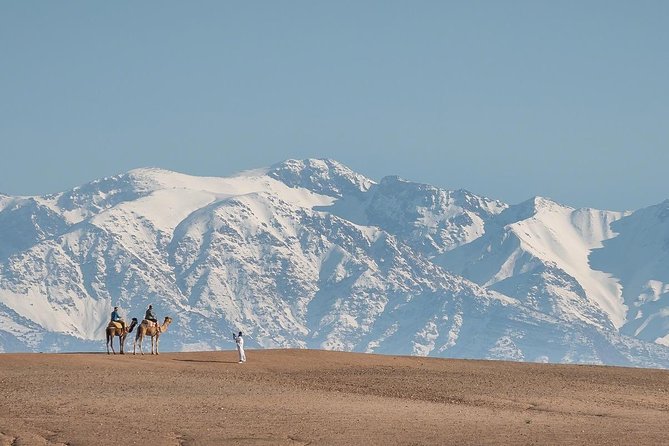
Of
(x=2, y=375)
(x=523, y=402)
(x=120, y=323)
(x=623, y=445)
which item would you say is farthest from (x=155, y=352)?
(x=623, y=445)

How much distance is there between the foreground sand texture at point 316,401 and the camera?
48312 mm

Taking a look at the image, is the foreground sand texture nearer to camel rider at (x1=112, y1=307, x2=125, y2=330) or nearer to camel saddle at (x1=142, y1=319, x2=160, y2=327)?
camel saddle at (x1=142, y1=319, x2=160, y2=327)

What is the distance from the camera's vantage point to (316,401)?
56.0m

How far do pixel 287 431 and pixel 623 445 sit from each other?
9882 millimetres

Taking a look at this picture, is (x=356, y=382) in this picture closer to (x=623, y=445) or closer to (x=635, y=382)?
(x=635, y=382)

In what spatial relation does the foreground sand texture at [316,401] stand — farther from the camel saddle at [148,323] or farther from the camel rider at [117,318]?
the camel rider at [117,318]

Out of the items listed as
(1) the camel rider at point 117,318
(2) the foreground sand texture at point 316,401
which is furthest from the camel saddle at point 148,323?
(2) the foreground sand texture at point 316,401

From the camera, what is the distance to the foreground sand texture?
48312 mm

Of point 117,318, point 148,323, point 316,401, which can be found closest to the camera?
point 316,401

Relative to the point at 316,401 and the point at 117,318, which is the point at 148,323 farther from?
the point at 316,401

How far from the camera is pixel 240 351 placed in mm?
67938

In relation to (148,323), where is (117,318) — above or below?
above

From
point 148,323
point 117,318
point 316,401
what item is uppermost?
point 117,318

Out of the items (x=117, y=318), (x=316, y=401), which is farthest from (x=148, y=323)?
(x=316, y=401)
